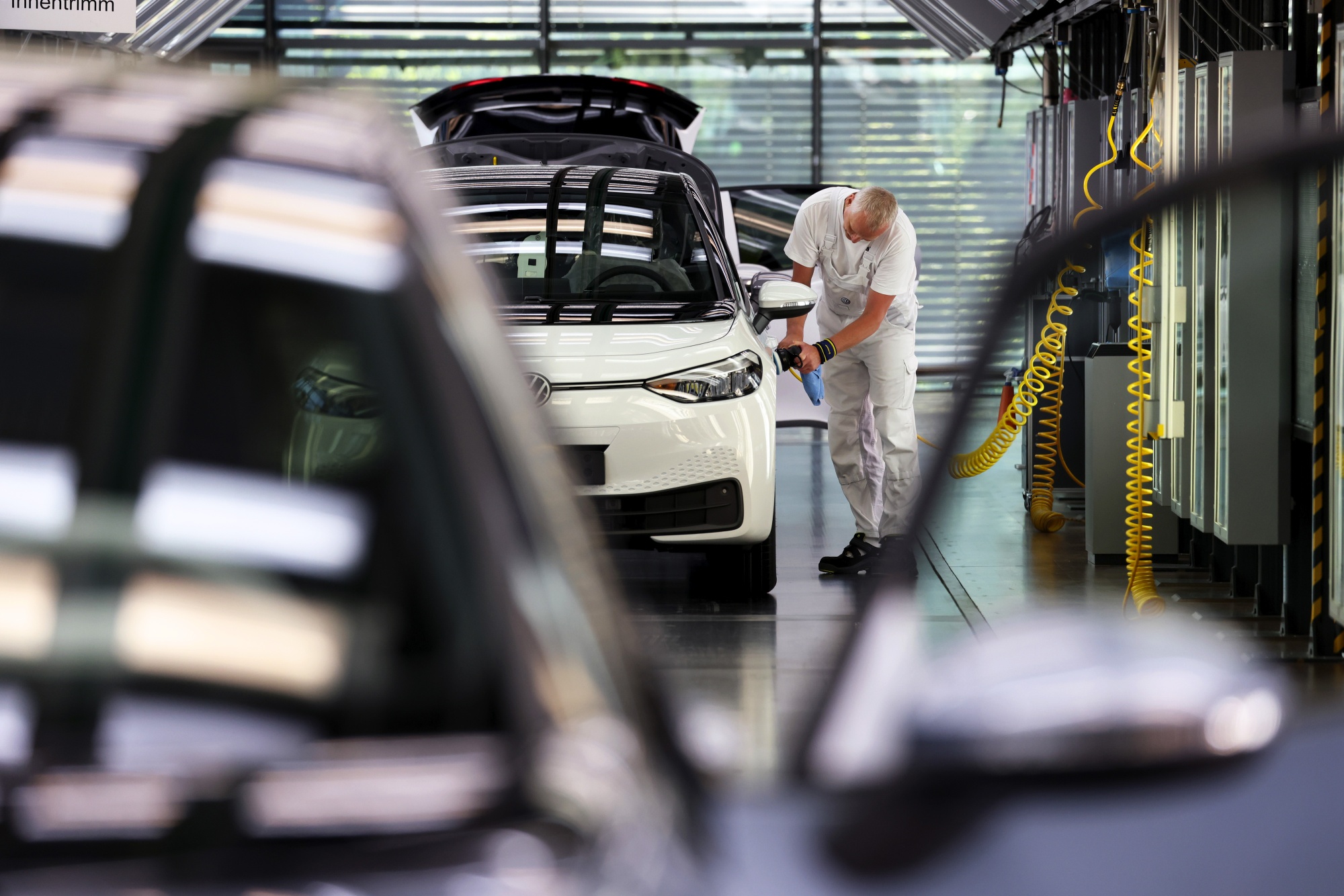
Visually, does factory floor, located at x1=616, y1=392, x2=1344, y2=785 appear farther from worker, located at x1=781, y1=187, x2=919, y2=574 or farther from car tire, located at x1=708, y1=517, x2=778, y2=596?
worker, located at x1=781, y1=187, x2=919, y2=574

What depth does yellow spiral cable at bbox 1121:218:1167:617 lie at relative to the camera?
18.0ft

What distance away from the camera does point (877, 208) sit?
581 centimetres

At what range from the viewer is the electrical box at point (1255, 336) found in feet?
16.8

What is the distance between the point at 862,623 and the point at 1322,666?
4270 millimetres

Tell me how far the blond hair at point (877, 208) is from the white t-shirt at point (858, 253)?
2.4 inches

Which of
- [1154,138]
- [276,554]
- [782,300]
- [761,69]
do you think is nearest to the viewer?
[276,554]

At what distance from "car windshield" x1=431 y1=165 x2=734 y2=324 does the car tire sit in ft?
3.29

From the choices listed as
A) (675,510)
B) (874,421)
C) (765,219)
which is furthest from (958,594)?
(765,219)

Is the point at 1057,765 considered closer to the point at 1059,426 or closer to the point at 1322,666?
the point at 1322,666

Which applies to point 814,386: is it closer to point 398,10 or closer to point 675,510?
point 675,510

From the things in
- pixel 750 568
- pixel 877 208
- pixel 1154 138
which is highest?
pixel 1154 138

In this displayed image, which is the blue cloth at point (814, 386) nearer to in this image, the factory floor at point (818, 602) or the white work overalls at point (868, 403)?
the white work overalls at point (868, 403)

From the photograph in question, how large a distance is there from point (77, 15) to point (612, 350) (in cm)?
412

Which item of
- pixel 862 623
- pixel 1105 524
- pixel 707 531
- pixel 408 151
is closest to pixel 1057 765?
pixel 862 623
